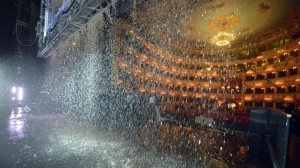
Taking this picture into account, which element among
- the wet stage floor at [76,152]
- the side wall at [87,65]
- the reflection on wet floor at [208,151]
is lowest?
the reflection on wet floor at [208,151]

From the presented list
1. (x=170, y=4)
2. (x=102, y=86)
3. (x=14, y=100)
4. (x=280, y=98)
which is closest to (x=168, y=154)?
(x=170, y=4)

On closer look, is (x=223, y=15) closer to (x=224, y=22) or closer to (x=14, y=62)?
(x=224, y=22)

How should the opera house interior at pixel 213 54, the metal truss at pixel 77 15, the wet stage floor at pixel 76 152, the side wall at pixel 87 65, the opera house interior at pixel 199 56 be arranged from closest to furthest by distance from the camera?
the wet stage floor at pixel 76 152 → the metal truss at pixel 77 15 → the opera house interior at pixel 199 56 → the opera house interior at pixel 213 54 → the side wall at pixel 87 65

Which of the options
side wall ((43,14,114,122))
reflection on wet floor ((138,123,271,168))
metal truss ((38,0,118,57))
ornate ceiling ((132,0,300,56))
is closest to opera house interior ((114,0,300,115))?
ornate ceiling ((132,0,300,56))

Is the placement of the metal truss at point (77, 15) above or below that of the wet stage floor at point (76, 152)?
above

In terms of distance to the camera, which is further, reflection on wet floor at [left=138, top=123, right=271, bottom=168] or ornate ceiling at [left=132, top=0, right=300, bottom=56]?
ornate ceiling at [left=132, top=0, right=300, bottom=56]

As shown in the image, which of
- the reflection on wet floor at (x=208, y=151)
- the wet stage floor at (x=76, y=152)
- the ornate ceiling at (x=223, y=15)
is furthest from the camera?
the ornate ceiling at (x=223, y=15)

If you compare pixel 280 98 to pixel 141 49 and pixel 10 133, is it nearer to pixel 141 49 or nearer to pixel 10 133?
pixel 141 49

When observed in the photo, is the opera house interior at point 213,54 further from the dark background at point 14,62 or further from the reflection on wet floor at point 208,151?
the dark background at point 14,62

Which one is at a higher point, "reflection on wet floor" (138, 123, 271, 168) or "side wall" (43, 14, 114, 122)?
"side wall" (43, 14, 114, 122)

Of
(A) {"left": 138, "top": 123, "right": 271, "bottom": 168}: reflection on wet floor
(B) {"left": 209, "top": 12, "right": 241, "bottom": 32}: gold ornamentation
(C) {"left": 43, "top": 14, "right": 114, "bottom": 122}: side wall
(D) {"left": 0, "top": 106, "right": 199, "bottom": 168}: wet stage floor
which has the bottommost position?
(A) {"left": 138, "top": 123, "right": 271, "bottom": 168}: reflection on wet floor

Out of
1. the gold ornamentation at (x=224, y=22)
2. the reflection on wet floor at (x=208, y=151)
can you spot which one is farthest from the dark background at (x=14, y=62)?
the reflection on wet floor at (x=208, y=151)

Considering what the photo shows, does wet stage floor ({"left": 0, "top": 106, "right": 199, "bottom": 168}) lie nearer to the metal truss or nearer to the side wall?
the metal truss

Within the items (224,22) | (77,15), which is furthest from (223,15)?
(77,15)
